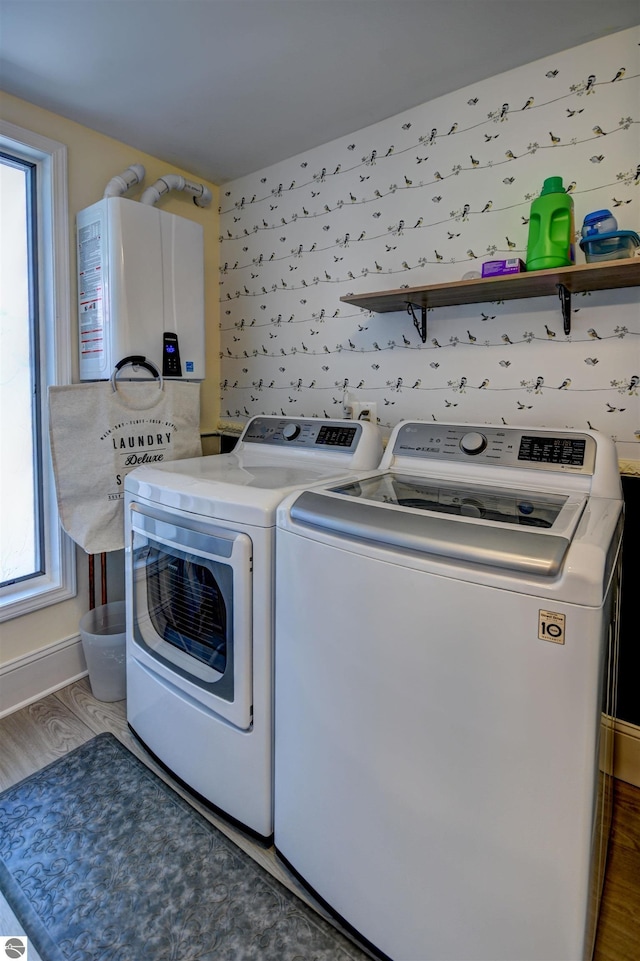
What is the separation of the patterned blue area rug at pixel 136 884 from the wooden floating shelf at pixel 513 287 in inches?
70.3

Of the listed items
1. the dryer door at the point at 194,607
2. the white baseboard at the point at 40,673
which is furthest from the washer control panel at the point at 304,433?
the white baseboard at the point at 40,673

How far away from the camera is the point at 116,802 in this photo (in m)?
1.49

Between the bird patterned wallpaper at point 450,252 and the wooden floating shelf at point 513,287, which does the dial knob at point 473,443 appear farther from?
the wooden floating shelf at point 513,287

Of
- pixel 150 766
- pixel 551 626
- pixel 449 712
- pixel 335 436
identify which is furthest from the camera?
pixel 335 436

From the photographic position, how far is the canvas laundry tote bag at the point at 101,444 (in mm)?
1862

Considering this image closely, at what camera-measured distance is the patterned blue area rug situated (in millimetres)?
1110

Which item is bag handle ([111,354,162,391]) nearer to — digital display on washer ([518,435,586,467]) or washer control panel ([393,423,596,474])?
washer control panel ([393,423,596,474])

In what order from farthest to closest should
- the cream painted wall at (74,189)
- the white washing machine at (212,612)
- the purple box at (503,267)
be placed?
the cream painted wall at (74,189)
the purple box at (503,267)
the white washing machine at (212,612)

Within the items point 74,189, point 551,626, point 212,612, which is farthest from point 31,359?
point 551,626

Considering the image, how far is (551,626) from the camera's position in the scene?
0.79 meters

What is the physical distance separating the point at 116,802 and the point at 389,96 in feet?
8.51

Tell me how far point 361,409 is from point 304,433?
1.10ft

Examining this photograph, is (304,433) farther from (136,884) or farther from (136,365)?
(136,884)

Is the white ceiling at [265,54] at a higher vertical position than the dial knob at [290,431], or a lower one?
higher
